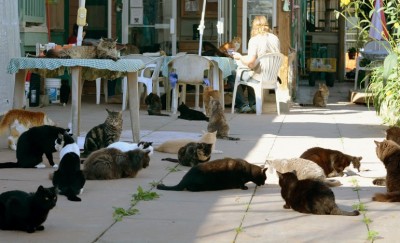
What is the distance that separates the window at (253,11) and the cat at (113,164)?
1026cm

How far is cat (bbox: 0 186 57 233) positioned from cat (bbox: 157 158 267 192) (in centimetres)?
178

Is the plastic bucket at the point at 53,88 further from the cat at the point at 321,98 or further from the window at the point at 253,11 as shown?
the cat at the point at 321,98

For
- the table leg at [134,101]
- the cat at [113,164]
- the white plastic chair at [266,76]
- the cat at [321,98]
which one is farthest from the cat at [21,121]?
the cat at [321,98]

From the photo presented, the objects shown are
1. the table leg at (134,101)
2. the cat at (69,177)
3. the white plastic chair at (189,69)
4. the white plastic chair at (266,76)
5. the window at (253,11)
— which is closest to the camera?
the cat at (69,177)

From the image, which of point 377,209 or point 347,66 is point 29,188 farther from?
point 347,66

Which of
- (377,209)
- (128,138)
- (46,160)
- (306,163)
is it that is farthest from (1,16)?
(377,209)

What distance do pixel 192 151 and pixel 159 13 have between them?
9.67m

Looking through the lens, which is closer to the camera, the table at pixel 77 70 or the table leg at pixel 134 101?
the table at pixel 77 70

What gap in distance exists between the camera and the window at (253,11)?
701 inches

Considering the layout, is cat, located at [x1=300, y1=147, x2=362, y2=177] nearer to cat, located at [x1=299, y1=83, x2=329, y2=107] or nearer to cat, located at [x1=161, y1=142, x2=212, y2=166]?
cat, located at [x1=161, y1=142, x2=212, y2=166]

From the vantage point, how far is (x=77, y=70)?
9.35 metres

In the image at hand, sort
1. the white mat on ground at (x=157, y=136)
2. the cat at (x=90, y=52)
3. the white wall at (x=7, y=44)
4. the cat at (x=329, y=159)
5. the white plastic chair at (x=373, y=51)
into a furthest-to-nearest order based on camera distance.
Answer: the white plastic chair at (x=373, y=51)
the white wall at (x=7, y=44)
the white mat on ground at (x=157, y=136)
the cat at (x=90, y=52)
the cat at (x=329, y=159)

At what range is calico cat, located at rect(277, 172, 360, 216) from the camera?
615 cm

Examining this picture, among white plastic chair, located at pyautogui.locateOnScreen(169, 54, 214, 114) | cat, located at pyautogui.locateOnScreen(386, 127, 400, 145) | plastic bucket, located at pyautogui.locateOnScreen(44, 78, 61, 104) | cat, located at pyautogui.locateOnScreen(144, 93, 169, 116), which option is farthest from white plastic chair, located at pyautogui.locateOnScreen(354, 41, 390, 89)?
cat, located at pyautogui.locateOnScreen(386, 127, 400, 145)
